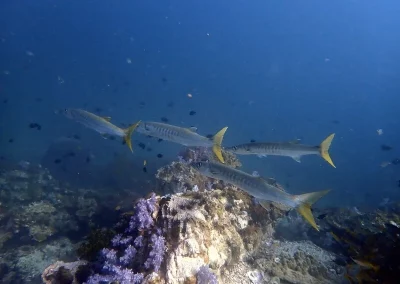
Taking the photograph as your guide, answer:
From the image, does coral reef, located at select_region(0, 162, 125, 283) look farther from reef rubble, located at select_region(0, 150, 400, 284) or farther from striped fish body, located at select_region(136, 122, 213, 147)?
striped fish body, located at select_region(136, 122, 213, 147)

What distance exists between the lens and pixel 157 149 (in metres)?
55.3

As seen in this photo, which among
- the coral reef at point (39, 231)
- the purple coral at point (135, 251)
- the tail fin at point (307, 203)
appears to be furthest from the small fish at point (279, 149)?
the coral reef at point (39, 231)

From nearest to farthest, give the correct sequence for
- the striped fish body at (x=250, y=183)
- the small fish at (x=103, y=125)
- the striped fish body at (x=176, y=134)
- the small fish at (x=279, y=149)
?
the striped fish body at (x=250, y=183) → the small fish at (x=103, y=125) → the striped fish body at (x=176, y=134) → the small fish at (x=279, y=149)

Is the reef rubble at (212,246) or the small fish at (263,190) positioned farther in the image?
the small fish at (263,190)

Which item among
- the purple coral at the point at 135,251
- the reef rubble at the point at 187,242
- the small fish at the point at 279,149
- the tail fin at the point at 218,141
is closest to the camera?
the purple coral at the point at 135,251

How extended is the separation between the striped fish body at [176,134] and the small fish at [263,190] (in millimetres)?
1474

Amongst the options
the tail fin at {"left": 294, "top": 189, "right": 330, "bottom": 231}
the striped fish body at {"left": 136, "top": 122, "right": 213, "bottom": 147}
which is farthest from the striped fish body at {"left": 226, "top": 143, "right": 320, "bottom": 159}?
the tail fin at {"left": 294, "top": 189, "right": 330, "bottom": 231}

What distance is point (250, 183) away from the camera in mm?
5727

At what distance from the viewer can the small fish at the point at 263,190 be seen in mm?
4999

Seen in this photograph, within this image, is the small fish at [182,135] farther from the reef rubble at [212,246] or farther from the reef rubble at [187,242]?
the reef rubble at [212,246]

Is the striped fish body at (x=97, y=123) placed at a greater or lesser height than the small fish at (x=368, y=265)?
greater

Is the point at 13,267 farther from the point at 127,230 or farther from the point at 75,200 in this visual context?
the point at 127,230

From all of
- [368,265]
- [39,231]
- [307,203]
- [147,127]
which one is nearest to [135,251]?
[307,203]

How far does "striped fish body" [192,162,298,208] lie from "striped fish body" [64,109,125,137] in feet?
8.79
